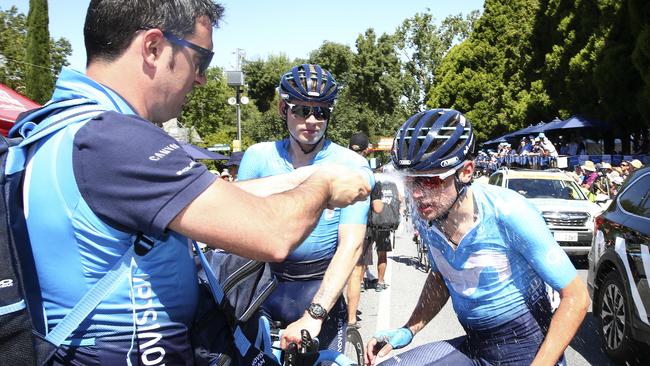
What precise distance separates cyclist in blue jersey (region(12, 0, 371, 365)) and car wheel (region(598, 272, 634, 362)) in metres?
4.48

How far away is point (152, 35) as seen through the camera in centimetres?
154

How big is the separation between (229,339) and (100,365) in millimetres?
376

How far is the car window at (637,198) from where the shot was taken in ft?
17.3

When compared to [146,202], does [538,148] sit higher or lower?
lower

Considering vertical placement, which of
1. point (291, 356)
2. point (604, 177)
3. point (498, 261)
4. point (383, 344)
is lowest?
point (604, 177)

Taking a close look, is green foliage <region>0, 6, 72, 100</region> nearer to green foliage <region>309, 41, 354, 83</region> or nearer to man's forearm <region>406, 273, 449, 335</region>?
green foliage <region>309, 41, 354, 83</region>

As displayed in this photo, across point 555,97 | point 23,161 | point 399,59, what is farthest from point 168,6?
point 399,59

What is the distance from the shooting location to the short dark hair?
150cm

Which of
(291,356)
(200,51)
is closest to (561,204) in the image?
(291,356)

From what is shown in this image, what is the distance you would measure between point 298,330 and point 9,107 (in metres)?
7.27

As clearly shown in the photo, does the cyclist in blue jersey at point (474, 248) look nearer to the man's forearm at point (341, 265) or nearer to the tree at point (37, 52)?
the man's forearm at point (341, 265)

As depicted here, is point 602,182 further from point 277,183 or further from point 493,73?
point 493,73

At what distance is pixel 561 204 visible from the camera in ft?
38.5

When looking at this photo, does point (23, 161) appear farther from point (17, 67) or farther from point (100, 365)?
point (17, 67)
